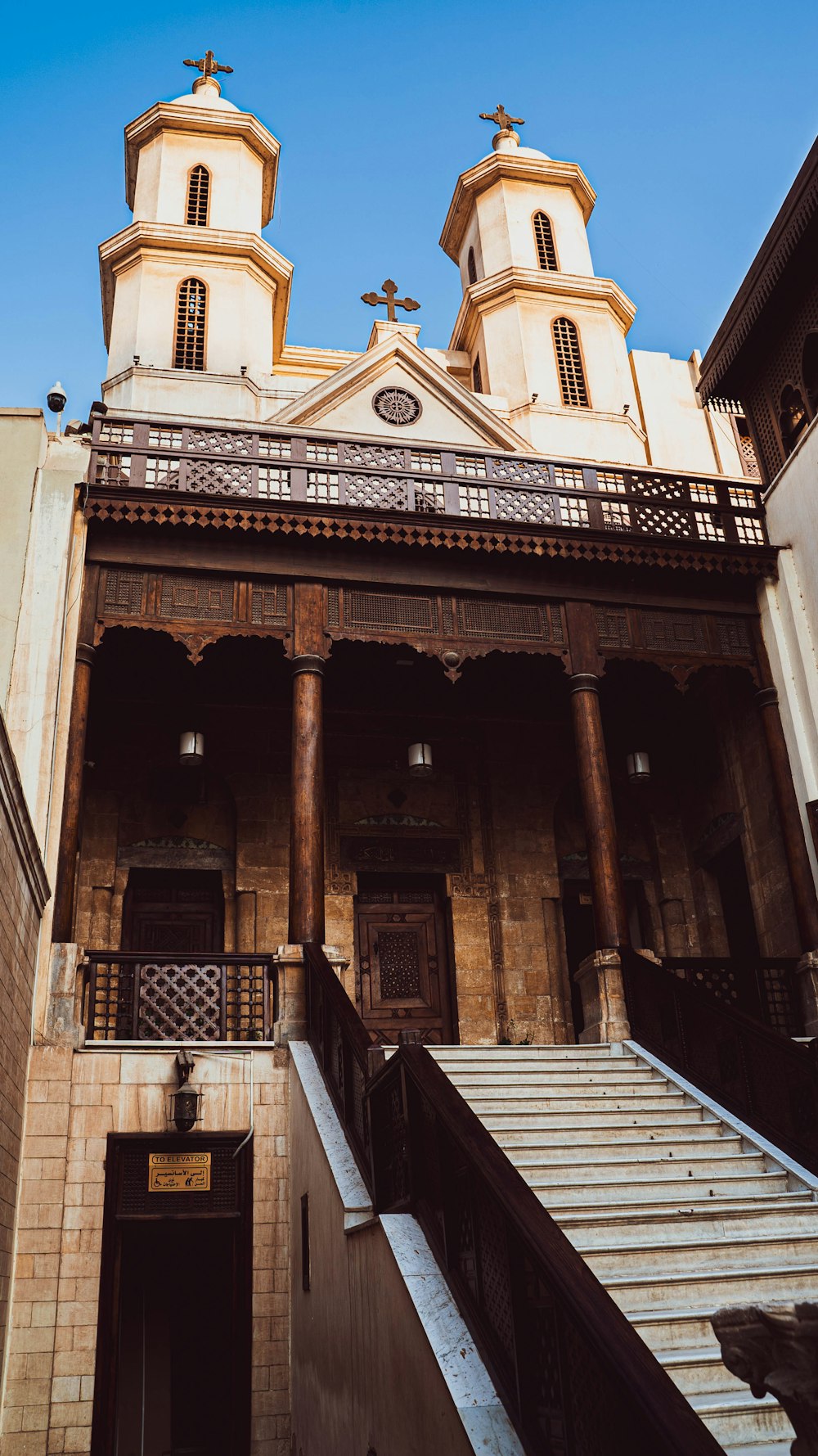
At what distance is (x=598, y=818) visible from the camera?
36.4 feet

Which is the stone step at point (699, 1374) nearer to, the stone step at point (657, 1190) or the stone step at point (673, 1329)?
the stone step at point (673, 1329)

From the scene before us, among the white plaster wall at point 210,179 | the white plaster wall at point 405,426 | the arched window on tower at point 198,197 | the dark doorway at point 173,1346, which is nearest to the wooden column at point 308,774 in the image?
the dark doorway at point 173,1346

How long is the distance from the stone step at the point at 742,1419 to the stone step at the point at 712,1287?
712 mm

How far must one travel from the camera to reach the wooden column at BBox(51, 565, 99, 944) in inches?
372

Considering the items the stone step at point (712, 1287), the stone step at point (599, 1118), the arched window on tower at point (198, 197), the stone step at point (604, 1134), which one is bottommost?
the stone step at point (712, 1287)

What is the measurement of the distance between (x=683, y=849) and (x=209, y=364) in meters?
11.2

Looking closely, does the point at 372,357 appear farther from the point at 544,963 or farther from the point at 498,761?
the point at 544,963

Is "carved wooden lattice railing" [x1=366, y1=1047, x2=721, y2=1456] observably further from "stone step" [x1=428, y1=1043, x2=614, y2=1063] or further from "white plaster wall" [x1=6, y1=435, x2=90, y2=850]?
"white plaster wall" [x1=6, y1=435, x2=90, y2=850]

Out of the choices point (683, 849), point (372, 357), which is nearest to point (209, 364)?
point (372, 357)

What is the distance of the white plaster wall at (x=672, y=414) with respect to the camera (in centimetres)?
2270

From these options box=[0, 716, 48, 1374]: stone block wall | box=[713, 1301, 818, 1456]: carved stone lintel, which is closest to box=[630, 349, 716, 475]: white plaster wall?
box=[0, 716, 48, 1374]: stone block wall

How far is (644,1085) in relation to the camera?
908 centimetres

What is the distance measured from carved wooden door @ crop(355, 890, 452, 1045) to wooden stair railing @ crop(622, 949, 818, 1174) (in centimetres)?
338

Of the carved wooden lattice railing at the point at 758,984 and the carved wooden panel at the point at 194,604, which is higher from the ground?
the carved wooden panel at the point at 194,604
